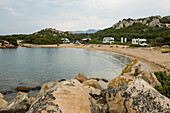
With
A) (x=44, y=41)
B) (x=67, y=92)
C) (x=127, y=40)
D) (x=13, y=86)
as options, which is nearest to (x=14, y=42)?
(x=44, y=41)

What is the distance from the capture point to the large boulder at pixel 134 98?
3559mm

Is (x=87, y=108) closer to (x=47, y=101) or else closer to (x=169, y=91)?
A: (x=47, y=101)

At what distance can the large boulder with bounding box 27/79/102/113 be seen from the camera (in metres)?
3.50

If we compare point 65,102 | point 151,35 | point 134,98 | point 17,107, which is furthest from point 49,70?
point 151,35

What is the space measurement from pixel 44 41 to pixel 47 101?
97.1m

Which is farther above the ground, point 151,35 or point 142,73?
point 151,35

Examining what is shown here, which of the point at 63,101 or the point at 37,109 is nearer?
the point at 37,109

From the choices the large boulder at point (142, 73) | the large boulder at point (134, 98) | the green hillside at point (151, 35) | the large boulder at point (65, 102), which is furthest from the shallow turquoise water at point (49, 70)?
the green hillside at point (151, 35)

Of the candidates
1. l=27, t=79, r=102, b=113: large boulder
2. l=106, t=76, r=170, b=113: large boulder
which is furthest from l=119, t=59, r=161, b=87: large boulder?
l=27, t=79, r=102, b=113: large boulder

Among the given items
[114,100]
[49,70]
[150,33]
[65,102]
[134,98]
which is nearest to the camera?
[65,102]

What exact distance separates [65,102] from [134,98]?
2.10 metres

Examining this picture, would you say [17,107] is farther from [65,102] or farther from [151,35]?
[151,35]

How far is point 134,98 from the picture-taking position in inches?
152

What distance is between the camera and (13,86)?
1471 centimetres
